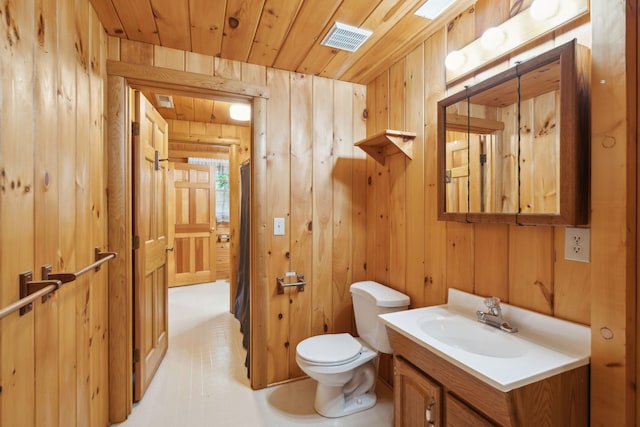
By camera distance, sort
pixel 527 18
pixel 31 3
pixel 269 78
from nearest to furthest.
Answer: pixel 31 3, pixel 527 18, pixel 269 78

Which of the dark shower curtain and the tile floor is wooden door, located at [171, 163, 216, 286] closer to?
the dark shower curtain

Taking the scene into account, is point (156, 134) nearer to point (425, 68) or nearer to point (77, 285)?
point (77, 285)

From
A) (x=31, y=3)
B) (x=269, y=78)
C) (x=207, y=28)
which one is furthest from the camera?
(x=269, y=78)

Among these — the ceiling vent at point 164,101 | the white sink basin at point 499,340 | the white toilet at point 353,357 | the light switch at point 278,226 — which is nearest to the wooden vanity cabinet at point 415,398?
the white sink basin at point 499,340

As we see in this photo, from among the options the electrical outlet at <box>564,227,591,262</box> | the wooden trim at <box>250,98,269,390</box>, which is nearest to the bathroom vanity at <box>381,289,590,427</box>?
the electrical outlet at <box>564,227,591,262</box>

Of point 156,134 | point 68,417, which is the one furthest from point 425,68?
point 68,417

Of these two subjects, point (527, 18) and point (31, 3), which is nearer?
point (31, 3)

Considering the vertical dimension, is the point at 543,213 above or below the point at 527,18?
below

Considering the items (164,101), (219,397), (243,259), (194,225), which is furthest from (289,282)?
(194,225)

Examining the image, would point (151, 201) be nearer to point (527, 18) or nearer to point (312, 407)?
point (312, 407)

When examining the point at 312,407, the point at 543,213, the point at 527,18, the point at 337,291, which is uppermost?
the point at 527,18

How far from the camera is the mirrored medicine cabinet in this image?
1089mm

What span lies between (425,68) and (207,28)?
1300mm

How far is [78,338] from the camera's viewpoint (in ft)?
4.46
